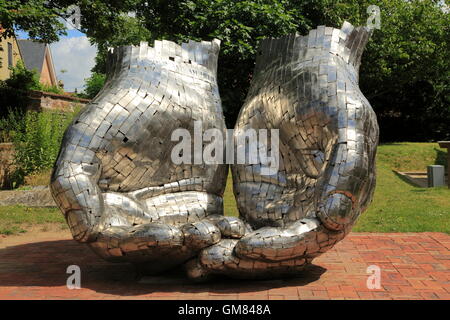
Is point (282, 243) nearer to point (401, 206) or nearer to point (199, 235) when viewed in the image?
point (199, 235)

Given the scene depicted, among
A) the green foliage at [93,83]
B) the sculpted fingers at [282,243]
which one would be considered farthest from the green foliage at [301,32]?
the green foliage at [93,83]

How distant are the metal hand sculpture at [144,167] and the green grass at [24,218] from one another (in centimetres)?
344

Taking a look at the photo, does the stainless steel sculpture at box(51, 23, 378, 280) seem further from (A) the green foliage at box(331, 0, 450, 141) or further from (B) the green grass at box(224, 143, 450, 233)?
(A) the green foliage at box(331, 0, 450, 141)

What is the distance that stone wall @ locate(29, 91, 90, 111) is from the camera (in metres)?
14.8

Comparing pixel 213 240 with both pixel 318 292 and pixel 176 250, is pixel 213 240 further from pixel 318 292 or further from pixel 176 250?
pixel 318 292

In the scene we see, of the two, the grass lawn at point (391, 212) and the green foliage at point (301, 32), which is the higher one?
the green foliage at point (301, 32)

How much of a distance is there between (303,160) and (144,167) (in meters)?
1.31

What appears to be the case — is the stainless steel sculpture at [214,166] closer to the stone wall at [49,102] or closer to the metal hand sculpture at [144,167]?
the metal hand sculpture at [144,167]

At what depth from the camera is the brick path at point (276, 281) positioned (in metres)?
3.67

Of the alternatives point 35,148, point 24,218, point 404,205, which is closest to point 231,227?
point 24,218

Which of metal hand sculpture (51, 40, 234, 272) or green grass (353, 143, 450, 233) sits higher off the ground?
metal hand sculpture (51, 40, 234, 272)

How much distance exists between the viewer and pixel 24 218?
25.0ft

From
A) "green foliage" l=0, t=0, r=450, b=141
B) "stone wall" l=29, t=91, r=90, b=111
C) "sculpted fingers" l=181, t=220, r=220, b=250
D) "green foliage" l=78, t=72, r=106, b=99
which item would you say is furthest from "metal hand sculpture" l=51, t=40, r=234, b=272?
"green foliage" l=78, t=72, r=106, b=99

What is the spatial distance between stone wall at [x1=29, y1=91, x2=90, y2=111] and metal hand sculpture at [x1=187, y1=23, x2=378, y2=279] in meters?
11.5
